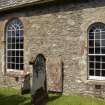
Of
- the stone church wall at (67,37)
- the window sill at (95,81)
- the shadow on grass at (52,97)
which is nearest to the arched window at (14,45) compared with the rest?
the stone church wall at (67,37)

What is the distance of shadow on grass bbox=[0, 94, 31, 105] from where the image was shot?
1414 centimetres

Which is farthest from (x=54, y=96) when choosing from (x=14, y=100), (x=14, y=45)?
(x=14, y=45)

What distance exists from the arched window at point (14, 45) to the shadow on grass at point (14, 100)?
294cm

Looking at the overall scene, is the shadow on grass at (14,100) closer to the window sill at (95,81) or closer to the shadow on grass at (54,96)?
the shadow on grass at (54,96)

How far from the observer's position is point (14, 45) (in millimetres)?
18375

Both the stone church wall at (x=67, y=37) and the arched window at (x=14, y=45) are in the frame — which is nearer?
the stone church wall at (x=67, y=37)

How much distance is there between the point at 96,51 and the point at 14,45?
19.2 feet

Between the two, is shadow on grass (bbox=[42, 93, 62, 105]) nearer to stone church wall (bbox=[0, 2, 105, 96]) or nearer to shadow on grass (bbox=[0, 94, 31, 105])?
stone church wall (bbox=[0, 2, 105, 96])

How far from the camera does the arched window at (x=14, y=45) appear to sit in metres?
18.0

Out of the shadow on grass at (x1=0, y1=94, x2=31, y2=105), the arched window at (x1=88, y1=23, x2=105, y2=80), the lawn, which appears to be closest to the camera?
the lawn

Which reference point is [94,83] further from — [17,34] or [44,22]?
[17,34]

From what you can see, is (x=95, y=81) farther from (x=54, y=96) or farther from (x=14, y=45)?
(x=14, y=45)

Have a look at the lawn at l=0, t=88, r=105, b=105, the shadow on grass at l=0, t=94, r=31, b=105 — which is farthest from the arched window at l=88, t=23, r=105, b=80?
the shadow on grass at l=0, t=94, r=31, b=105

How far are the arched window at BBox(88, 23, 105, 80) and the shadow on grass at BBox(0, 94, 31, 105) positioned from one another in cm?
340
